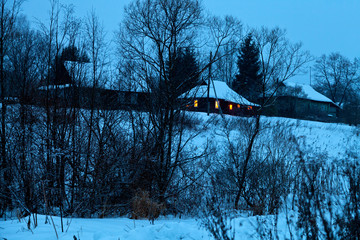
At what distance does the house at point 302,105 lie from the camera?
35031mm

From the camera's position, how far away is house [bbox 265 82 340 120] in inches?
1379

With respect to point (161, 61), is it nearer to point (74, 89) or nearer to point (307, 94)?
point (74, 89)

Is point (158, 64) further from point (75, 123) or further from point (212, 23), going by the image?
point (75, 123)

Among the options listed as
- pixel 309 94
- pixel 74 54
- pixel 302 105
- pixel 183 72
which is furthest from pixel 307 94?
pixel 74 54

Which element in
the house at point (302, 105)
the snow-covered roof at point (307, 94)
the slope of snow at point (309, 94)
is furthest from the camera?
the slope of snow at point (309, 94)

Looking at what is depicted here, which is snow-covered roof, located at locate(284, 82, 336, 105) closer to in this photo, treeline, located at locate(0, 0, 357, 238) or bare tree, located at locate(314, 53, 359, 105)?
bare tree, located at locate(314, 53, 359, 105)

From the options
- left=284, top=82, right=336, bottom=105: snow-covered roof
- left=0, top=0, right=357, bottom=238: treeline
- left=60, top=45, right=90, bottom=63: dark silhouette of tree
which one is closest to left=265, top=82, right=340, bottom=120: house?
left=284, top=82, right=336, bottom=105: snow-covered roof

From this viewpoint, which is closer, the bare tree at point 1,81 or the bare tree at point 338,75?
the bare tree at point 1,81

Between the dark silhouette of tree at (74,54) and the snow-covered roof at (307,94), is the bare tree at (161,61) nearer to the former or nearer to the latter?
the dark silhouette of tree at (74,54)

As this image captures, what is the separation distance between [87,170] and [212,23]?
721 cm

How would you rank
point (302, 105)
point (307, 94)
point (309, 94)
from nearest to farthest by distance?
point (302, 105) → point (307, 94) → point (309, 94)

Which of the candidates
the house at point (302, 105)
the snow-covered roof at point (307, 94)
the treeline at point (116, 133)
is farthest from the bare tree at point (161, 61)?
the snow-covered roof at point (307, 94)

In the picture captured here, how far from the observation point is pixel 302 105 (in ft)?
126

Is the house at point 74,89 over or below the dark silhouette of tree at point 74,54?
below
